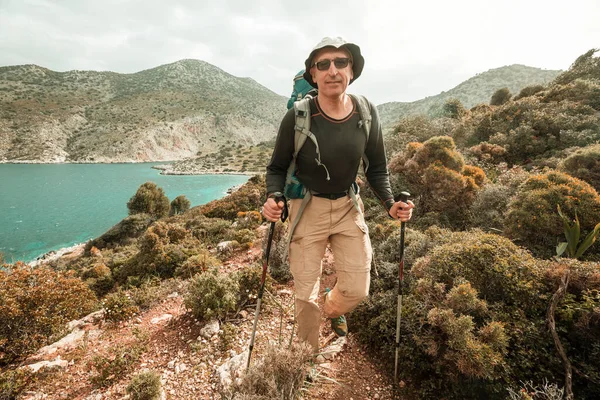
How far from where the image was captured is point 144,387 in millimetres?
2973

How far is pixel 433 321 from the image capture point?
10.7ft

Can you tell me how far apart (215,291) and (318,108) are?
3464 mm

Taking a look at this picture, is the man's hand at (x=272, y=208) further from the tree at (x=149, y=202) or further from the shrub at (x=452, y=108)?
the shrub at (x=452, y=108)

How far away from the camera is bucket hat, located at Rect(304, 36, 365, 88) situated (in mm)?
2666

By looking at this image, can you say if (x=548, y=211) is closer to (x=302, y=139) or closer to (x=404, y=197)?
Answer: (x=404, y=197)

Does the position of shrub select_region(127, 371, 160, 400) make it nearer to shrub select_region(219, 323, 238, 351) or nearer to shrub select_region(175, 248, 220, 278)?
shrub select_region(219, 323, 238, 351)

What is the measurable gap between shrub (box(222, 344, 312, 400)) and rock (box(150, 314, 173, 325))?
2.87 meters

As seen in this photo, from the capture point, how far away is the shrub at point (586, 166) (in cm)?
788

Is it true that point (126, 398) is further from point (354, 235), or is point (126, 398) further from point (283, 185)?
point (354, 235)

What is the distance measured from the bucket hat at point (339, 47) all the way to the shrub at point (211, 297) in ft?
11.6

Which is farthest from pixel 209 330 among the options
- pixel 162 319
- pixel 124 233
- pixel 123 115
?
pixel 123 115

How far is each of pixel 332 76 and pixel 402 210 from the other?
65.0 inches

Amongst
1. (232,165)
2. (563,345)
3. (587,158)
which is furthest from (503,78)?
(563,345)

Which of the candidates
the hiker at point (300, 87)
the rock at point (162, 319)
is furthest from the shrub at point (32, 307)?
the hiker at point (300, 87)
